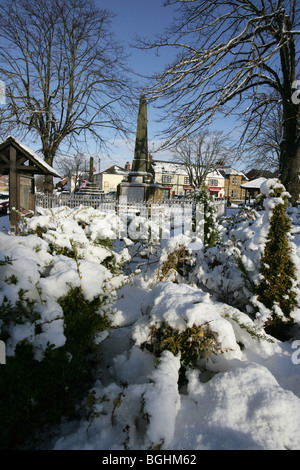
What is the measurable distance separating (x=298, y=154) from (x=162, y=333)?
11.2m

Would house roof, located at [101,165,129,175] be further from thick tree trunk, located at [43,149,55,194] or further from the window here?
thick tree trunk, located at [43,149,55,194]

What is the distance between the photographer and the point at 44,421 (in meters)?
1.73

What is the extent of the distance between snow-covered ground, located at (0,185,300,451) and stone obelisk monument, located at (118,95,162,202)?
12.4 metres

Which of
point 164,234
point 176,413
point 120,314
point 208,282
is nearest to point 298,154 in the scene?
point 164,234

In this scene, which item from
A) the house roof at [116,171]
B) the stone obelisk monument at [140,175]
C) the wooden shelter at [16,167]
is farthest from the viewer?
the house roof at [116,171]

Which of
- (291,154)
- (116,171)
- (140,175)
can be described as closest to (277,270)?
(291,154)

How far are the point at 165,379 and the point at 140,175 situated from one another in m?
14.1

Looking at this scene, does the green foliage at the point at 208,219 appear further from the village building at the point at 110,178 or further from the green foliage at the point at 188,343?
the village building at the point at 110,178

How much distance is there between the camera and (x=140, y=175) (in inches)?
597

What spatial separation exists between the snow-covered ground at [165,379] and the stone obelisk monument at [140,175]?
12449 mm

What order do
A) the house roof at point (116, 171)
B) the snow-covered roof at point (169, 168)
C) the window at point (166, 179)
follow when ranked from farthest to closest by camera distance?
the house roof at point (116, 171) → the window at point (166, 179) → the snow-covered roof at point (169, 168)

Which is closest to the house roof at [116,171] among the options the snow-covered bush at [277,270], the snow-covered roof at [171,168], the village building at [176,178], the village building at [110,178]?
the village building at [110,178]

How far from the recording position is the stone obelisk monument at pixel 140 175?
1502 centimetres

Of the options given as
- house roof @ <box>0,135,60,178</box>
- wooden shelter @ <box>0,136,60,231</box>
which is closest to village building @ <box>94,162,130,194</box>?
house roof @ <box>0,135,60,178</box>
